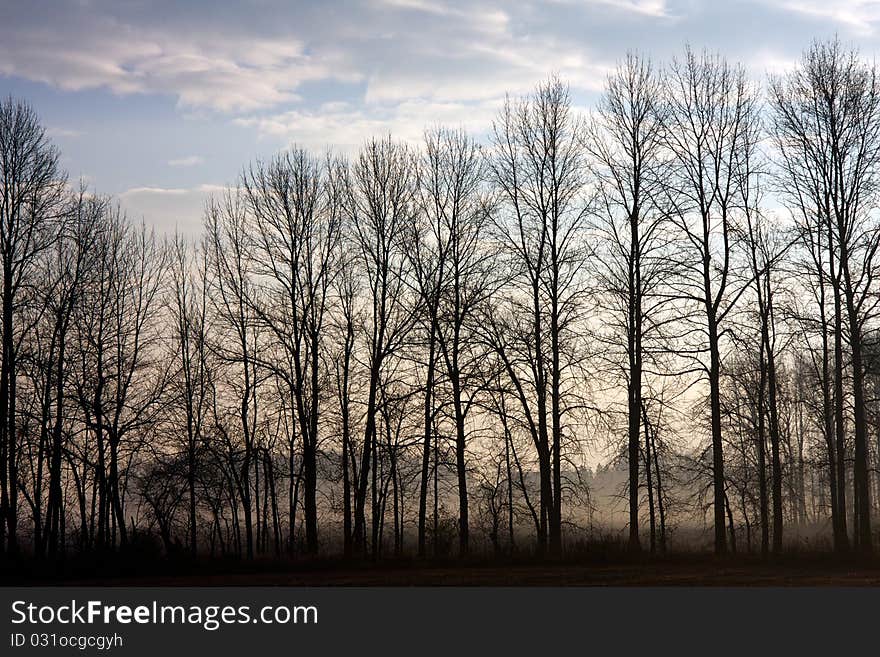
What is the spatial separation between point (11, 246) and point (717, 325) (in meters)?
25.9

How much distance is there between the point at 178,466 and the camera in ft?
121

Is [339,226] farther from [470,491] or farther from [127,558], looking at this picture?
[127,558]

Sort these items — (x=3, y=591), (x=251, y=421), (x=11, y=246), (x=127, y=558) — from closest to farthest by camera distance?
(x=3, y=591), (x=127, y=558), (x=11, y=246), (x=251, y=421)

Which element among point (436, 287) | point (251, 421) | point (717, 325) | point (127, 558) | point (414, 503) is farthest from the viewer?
point (414, 503)

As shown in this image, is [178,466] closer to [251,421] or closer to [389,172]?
[251,421]

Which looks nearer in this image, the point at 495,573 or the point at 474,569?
the point at 495,573

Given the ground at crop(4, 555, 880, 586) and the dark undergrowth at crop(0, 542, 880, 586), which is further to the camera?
the dark undergrowth at crop(0, 542, 880, 586)

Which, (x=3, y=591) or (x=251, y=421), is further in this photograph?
(x=251, y=421)

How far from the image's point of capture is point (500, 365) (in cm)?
3028

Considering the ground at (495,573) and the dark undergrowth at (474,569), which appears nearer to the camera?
the ground at (495,573)

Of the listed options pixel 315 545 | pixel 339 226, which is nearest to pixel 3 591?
pixel 315 545

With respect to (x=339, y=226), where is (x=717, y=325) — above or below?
below

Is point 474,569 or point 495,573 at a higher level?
point 495,573

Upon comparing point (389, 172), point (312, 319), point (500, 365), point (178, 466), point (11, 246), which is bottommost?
point (178, 466)
